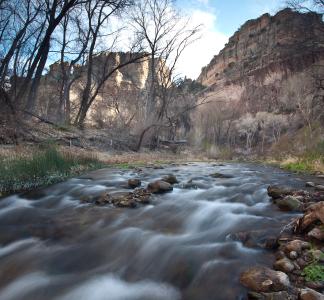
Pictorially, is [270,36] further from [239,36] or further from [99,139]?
[99,139]

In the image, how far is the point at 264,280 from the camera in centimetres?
317

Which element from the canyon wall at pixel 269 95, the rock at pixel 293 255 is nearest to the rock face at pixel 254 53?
the canyon wall at pixel 269 95

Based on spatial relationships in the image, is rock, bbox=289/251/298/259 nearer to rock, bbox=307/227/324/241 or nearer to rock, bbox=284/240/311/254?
rock, bbox=284/240/311/254

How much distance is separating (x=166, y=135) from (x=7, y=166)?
23802 millimetres

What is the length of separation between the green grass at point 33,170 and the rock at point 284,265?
6.09 metres

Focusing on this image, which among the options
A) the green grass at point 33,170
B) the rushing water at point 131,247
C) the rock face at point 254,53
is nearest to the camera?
the rushing water at point 131,247

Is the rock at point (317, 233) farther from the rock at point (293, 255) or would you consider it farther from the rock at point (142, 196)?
the rock at point (142, 196)

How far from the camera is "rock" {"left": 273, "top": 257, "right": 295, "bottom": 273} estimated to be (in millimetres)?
3425

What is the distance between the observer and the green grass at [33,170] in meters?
7.87

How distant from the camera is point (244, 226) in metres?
5.25

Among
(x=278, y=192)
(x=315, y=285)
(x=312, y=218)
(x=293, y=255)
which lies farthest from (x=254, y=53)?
(x=315, y=285)

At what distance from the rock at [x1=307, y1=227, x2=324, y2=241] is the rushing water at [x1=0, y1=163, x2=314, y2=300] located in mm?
564

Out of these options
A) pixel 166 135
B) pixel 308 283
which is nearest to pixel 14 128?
pixel 308 283

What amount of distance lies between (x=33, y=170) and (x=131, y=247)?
4.74m
